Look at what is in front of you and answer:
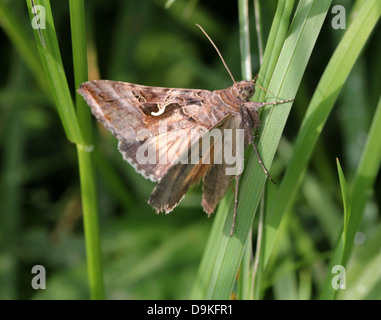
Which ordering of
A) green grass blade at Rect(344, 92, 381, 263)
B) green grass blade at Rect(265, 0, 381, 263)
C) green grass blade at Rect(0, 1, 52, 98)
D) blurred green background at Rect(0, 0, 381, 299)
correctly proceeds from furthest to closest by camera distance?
blurred green background at Rect(0, 0, 381, 299), green grass blade at Rect(0, 1, 52, 98), green grass blade at Rect(344, 92, 381, 263), green grass blade at Rect(265, 0, 381, 263)

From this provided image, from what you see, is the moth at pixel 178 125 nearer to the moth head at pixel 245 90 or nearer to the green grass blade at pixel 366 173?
the moth head at pixel 245 90

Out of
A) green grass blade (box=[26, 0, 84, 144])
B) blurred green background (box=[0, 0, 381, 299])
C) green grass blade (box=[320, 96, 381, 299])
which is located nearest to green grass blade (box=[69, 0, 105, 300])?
green grass blade (box=[26, 0, 84, 144])

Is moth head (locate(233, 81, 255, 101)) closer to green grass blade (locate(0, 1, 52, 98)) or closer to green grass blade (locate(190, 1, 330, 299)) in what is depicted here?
green grass blade (locate(190, 1, 330, 299))

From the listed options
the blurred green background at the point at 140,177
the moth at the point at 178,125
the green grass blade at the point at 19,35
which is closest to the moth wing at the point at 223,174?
the moth at the point at 178,125

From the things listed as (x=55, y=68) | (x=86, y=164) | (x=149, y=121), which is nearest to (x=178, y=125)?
(x=149, y=121)

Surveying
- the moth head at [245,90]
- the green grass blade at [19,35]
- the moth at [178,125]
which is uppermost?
the green grass blade at [19,35]

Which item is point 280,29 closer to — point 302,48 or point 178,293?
point 302,48

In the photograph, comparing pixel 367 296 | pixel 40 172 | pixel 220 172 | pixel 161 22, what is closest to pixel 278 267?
pixel 367 296

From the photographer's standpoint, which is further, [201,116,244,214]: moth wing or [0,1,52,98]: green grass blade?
[0,1,52,98]: green grass blade
